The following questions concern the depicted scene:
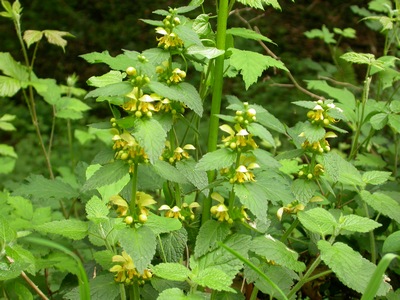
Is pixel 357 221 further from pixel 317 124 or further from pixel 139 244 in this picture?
pixel 139 244

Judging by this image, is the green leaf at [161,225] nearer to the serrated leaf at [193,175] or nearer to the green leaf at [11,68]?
the serrated leaf at [193,175]

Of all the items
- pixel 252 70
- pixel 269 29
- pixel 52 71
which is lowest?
pixel 52 71

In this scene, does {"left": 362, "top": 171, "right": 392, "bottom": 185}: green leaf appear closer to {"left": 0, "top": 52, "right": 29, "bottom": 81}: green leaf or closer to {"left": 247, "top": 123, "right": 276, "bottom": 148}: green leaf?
{"left": 247, "top": 123, "right": 276, "bottom": 148}: green leaf

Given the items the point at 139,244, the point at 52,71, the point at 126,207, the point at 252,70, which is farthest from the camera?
the point at 52,71

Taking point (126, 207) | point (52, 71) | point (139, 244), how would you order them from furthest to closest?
1. point (52, 71)
2. point (126, 207)
3. point (139, 244)

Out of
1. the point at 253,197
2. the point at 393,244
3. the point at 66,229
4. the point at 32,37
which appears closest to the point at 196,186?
the point at 253,197

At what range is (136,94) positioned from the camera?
0.84 m

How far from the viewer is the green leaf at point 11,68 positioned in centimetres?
168

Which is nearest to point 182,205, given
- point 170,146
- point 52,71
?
point 170,146

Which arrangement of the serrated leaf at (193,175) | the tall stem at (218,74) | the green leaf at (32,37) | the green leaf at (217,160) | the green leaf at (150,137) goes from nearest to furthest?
the green leaf at (150,137) → the green leaf at (217,160) → the serrated leaf at (193,175) → the tall stem at (218,74) → the green leaf at (32,37)

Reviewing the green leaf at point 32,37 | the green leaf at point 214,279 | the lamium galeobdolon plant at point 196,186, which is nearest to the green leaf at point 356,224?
the lamium galeobdolon plant at point 196,186

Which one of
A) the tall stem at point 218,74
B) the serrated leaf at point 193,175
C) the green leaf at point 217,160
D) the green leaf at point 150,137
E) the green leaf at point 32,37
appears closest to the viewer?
the green leaf at point 150,137

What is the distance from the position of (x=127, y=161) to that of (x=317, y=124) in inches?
13.8

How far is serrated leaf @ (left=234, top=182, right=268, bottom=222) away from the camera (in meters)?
0.87
